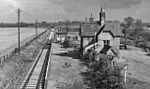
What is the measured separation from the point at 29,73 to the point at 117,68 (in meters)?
12.0

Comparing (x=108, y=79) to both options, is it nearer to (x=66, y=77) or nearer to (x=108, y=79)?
(x=108, y=79)

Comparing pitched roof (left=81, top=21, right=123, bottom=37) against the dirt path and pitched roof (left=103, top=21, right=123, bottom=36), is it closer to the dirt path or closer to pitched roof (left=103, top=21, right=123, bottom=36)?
pitched roof (left=103, top=21, right=123, bottom=36)

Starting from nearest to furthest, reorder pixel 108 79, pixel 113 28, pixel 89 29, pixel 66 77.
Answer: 1. pixel 108 79
2. pixel 66 77
3. pixel 89 29
4. pixel 113 28

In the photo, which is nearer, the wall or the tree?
the tree

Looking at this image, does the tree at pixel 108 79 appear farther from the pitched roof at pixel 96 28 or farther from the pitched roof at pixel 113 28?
the pitched roof at pixel 113 28

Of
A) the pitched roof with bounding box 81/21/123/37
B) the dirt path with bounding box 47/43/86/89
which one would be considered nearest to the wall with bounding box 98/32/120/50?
the pitched roof with bounding box 81/21/123/37

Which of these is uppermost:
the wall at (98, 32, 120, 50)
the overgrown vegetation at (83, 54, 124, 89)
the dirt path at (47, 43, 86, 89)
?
the wall at (98, 32, 120, 50)

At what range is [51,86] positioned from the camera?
23375 mm

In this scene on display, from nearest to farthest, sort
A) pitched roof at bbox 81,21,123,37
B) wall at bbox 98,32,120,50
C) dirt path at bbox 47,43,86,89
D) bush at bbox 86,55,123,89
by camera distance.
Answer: bush at bbox 86,55,123,89 < dirt path at bbox 47,43,86,89 < wall at bbox 98,32,120,50 < pitched roof at bbox 81,21,123,37

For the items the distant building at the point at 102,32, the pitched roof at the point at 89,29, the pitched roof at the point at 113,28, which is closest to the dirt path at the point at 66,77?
the distant building at the point at 102,32

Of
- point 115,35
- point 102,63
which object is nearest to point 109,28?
point 115,35

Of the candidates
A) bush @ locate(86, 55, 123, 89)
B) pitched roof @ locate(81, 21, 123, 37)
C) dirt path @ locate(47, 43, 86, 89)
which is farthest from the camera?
pitched roof @ locate(81, 21, 123, 37)

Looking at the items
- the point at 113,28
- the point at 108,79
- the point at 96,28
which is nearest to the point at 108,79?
the point at 108,79

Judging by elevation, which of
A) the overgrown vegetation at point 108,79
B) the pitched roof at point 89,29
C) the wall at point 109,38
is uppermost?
the pitched roof at point 89,29
